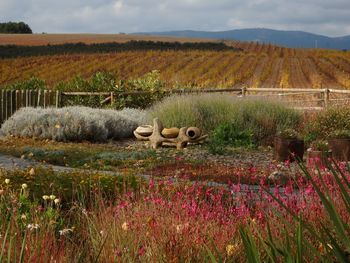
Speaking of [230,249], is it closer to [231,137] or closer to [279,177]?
[279,177]

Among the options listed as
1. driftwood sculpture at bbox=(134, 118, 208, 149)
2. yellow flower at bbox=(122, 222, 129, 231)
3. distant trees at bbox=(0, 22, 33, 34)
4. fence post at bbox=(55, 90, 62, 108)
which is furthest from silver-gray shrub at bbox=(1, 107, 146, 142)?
distant trees at bbox=(0, 22, 33, 34)

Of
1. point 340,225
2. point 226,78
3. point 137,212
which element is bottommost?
point 226,78

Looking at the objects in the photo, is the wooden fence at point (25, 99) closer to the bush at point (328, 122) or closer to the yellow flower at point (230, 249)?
the bush at point (328, 122)

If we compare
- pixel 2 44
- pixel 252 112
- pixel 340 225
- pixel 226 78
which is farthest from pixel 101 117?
pixel 2 44

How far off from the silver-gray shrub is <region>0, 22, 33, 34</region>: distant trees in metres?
84.3

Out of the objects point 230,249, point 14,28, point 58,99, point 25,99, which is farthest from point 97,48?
point 230,249

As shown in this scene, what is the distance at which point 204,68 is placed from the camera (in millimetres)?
44031

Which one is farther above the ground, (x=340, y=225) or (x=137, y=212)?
(x=340, y=225)

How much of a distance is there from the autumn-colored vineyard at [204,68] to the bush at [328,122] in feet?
55.2

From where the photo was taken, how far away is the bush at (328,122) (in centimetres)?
1676

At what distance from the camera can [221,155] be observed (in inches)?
557

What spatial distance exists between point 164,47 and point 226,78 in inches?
939

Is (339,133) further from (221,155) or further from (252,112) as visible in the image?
(252,112)

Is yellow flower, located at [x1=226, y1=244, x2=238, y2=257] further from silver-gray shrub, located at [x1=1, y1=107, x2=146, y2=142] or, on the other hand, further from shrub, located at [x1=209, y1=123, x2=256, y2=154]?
silver-gray shrub, located at [x1=1, y1=107, x2=146, y2=142]
